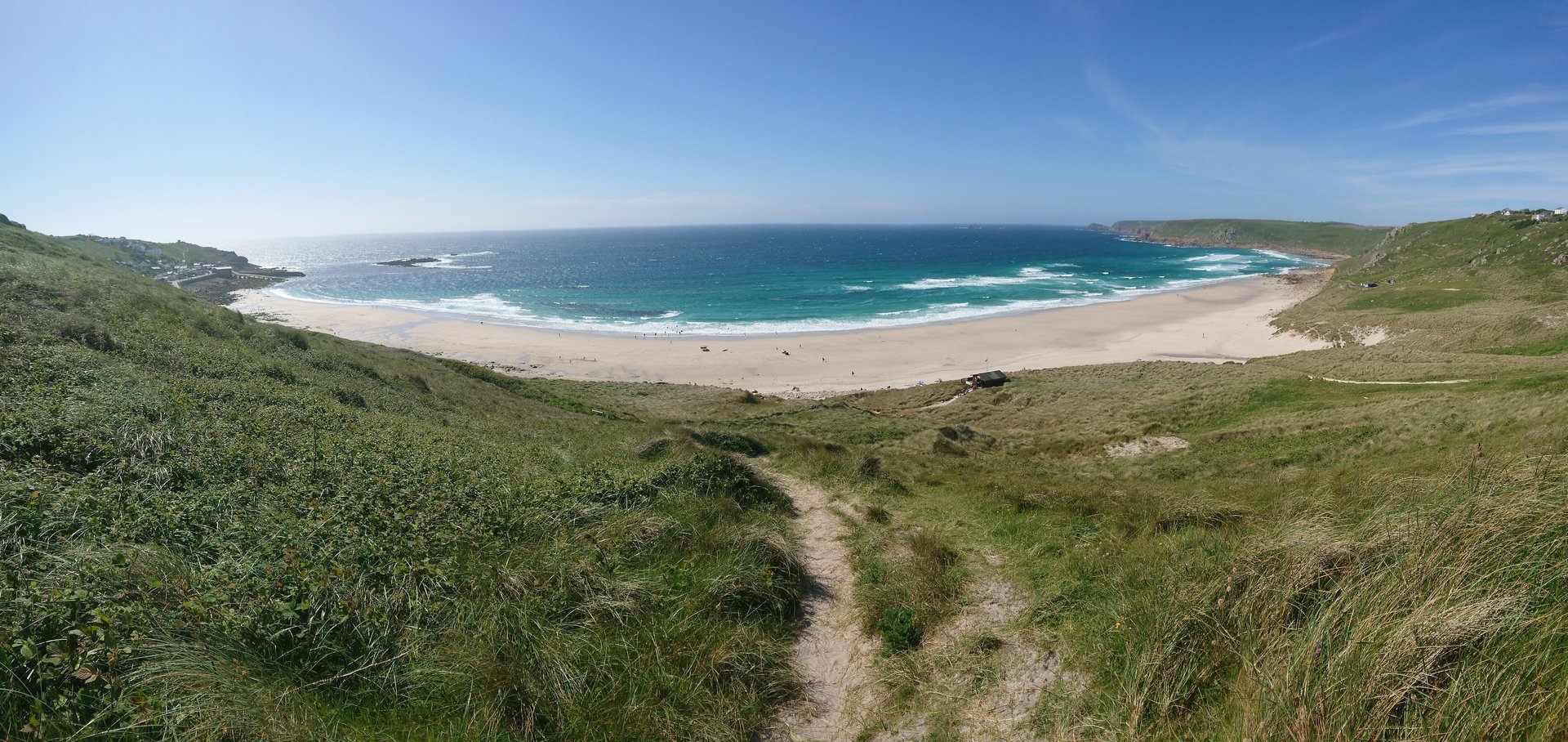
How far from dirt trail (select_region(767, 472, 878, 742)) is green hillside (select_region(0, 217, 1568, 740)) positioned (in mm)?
120

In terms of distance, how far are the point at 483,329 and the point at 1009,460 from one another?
199 ft

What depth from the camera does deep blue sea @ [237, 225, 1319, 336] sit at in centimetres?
6944

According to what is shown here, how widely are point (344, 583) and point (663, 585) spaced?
2.52 meters

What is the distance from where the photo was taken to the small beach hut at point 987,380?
3575cm

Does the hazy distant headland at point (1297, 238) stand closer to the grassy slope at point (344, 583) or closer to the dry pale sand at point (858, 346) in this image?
the dry pale sand at point (858, 346)

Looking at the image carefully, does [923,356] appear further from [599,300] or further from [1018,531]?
[599,300]

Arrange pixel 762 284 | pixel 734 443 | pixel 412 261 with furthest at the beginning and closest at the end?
pixel 412 261
pixel 762 284
pixel 734 443

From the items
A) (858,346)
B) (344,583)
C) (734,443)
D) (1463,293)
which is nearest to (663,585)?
(344,583)

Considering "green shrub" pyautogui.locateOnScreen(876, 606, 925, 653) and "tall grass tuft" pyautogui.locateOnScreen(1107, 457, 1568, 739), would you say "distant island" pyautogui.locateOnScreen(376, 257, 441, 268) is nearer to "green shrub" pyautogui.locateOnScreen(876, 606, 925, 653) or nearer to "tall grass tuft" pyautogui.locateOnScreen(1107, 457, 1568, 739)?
"green shrub" pyautogui.locateOnScreen(876, 606, 925, 653)

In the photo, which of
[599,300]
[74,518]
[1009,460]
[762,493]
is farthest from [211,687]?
[599,300]

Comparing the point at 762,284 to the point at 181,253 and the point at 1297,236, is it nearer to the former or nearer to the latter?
the point at 181,253

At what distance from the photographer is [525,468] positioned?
8820mm

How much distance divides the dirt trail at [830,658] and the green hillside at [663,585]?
0.39 feet

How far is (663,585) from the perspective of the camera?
5.44m
